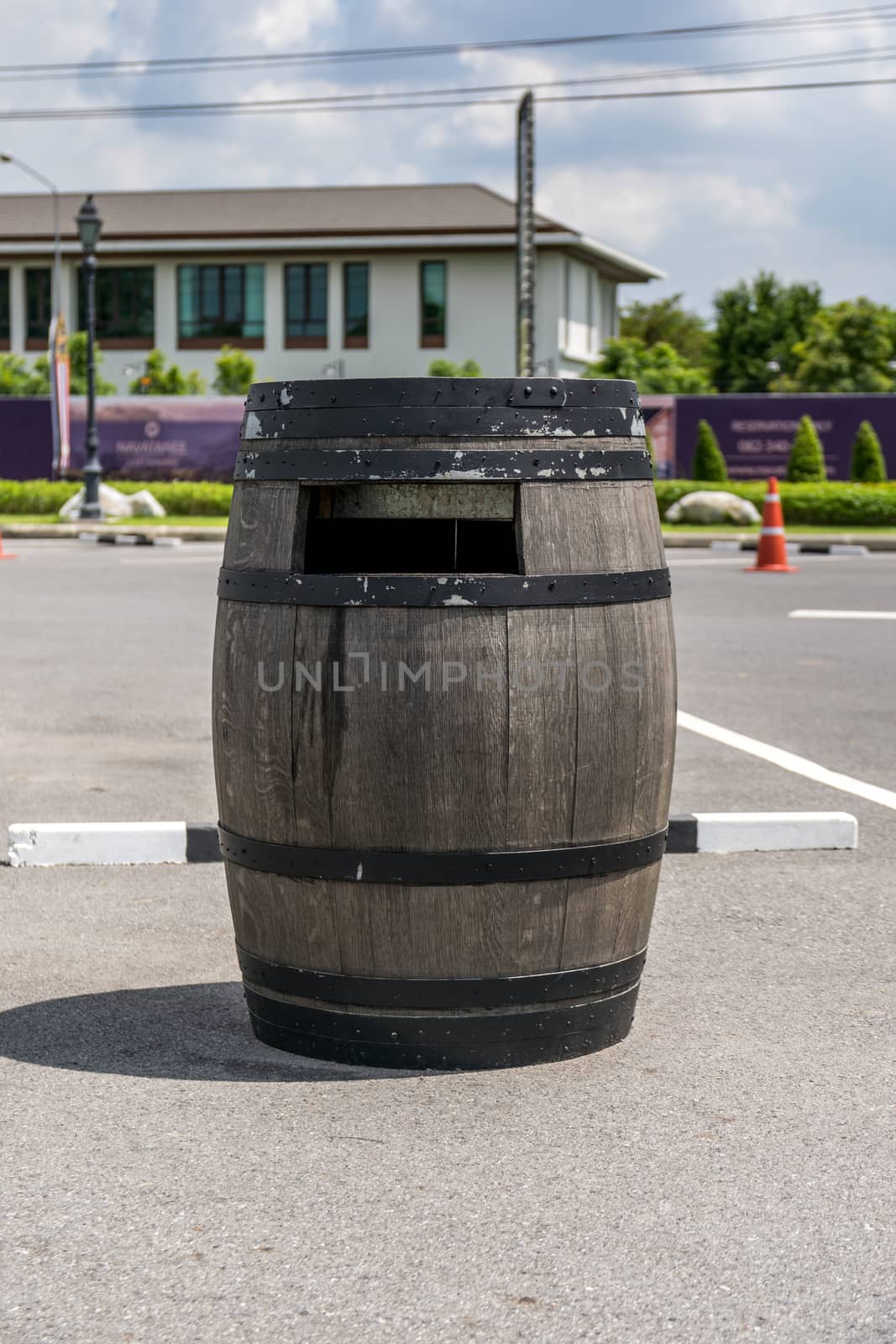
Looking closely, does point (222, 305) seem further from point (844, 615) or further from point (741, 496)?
point (844, 615)

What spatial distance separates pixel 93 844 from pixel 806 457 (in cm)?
3039

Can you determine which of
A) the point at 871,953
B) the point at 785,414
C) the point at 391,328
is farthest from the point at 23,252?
the point at 871,953

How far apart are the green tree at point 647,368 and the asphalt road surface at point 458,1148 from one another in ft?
167

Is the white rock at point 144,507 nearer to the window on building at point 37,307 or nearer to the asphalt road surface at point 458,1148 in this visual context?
the asphalt road surface at point 458,1148

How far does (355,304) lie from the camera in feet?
185

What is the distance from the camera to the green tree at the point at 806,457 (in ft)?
114

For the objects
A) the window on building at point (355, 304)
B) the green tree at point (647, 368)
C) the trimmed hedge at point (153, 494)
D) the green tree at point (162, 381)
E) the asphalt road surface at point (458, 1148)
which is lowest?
the asphalt road surface at point (458, 1148)

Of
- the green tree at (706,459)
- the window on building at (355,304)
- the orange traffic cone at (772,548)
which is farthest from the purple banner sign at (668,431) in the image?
the window on building at (355,304)

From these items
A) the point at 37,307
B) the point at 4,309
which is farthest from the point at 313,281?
the point at 4,309

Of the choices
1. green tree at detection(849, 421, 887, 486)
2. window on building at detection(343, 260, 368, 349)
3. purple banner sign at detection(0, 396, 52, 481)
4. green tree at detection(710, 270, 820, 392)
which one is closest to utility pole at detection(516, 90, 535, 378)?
green tree at detection(849, 421, 887, 486)

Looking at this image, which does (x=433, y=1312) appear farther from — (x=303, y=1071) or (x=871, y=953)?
(x=871, y=953)

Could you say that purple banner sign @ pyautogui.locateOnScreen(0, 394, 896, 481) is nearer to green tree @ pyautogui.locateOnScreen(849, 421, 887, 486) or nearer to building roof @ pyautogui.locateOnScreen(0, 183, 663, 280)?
green tree @ pyautogui.locateOnScreen(849, 421, 887, 486)

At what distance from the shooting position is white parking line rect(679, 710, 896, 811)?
23.6 ft

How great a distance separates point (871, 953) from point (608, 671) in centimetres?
158
